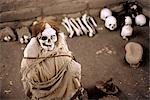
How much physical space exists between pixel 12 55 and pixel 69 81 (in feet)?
4.87

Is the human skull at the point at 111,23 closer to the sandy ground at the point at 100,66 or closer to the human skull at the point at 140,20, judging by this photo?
the sandy ground at the point at 100,66

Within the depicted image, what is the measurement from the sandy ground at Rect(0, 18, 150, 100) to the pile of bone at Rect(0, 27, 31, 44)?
0.20 ft

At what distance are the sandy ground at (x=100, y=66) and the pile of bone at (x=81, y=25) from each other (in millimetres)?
64

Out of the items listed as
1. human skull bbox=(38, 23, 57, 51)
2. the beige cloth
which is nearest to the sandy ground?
the beige cloth

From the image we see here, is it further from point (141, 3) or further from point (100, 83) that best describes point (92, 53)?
point (141, 3)

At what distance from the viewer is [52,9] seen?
4.98 meters

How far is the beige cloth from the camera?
3160mm

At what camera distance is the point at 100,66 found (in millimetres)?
4316

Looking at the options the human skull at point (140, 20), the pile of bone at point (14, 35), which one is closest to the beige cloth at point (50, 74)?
the pile of bone at point (14, 35)

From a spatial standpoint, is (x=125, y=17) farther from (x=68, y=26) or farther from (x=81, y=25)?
(x=68, y=26)

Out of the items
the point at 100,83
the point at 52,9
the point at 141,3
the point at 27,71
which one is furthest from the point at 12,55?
the point at 141,3

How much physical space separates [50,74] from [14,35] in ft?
5.78

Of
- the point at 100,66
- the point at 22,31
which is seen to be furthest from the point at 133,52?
the point at 22,31

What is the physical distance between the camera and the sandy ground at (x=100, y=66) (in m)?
4.00
